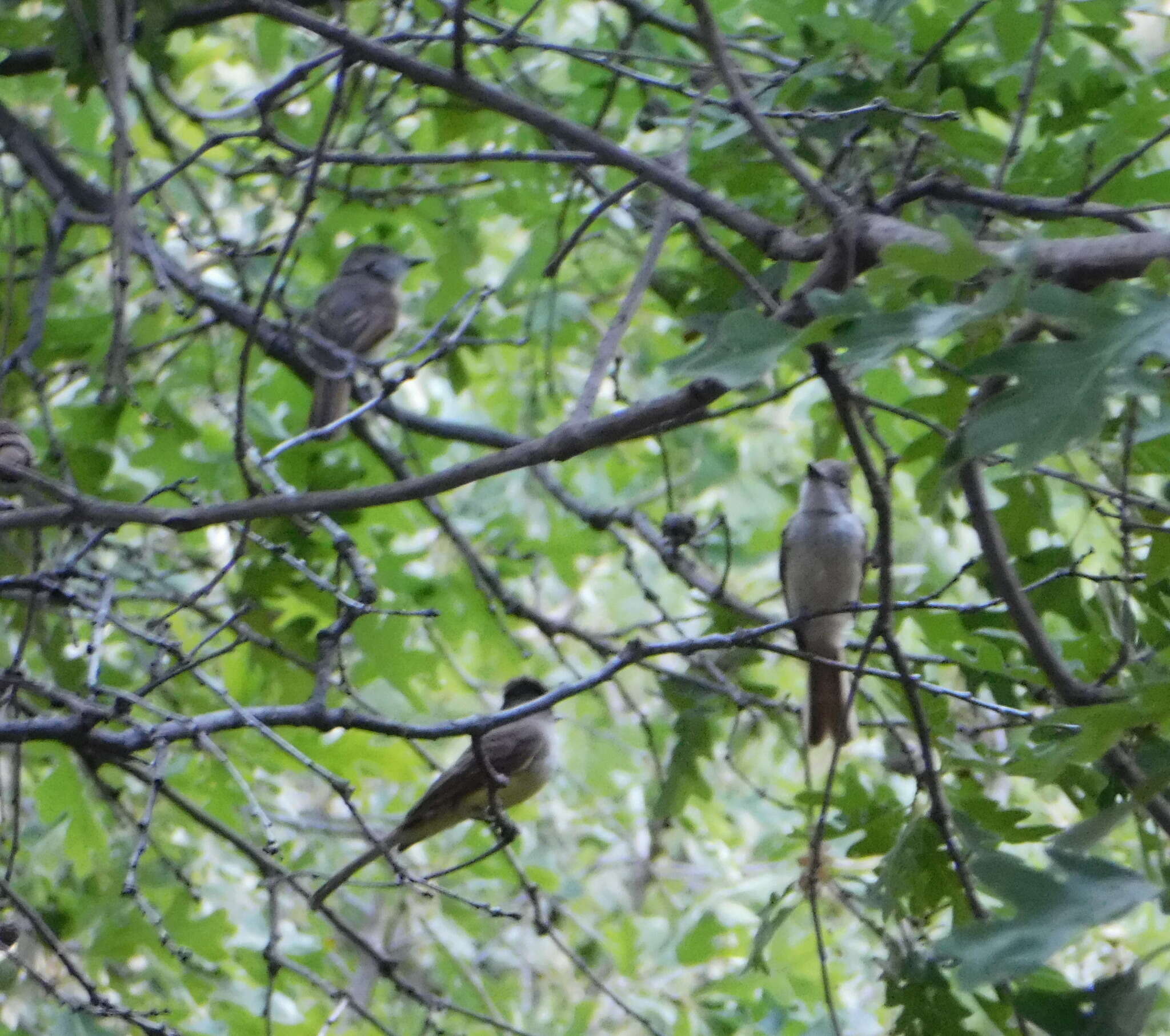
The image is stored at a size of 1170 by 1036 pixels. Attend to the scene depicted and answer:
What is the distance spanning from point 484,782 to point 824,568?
1.60 m

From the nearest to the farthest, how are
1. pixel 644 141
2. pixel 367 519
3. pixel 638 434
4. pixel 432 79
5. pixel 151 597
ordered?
pixel 638 434, pixel 432 79, pixel 151 597, pixel 367 519, pixel 644 141

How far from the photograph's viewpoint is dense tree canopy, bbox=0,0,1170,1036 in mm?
2404

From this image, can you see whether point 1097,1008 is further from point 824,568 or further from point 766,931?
point 824,568

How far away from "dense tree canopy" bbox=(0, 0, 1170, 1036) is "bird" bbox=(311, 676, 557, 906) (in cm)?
15

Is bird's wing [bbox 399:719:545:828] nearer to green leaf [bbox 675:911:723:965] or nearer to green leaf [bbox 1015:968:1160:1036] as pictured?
green leaf [bbox 675:911:723:965]

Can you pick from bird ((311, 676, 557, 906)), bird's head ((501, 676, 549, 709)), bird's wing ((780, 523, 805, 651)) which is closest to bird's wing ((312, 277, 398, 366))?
bird's head ((501, 676, 549, 709))

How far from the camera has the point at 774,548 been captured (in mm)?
5562

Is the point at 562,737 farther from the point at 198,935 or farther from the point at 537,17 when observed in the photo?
the point at 537,17

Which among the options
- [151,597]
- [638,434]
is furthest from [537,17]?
[638,434]

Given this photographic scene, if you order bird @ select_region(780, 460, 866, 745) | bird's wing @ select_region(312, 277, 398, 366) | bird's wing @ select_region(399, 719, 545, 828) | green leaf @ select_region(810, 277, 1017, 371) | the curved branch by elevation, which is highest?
bird's wing @ select_region(312, 277, 398, 366)

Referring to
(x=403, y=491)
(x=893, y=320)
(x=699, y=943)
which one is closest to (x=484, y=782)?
(x=403, y=491)

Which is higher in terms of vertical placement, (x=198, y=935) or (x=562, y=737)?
(x=562, y=737)

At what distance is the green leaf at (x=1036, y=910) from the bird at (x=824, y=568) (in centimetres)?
258

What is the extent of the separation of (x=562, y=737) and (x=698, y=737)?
279 cm
